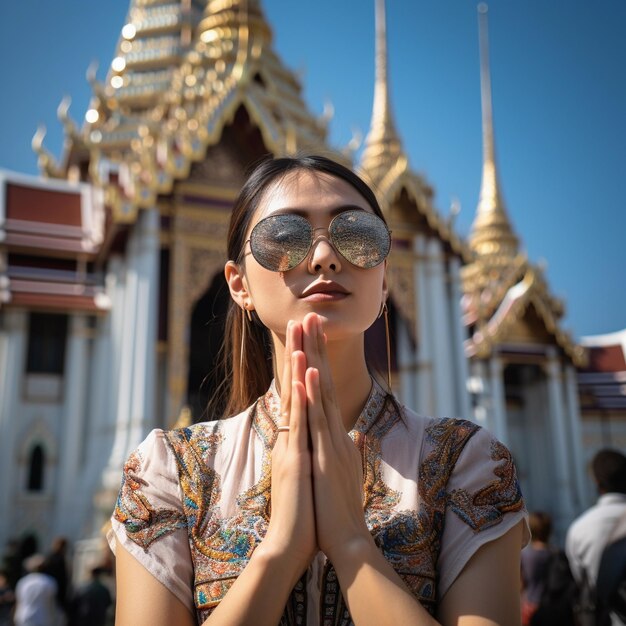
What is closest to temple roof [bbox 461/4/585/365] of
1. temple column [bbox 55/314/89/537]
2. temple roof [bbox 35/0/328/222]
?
temple roof [bbox 35/0/328/222]

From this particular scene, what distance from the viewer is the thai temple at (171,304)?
820 centimetres

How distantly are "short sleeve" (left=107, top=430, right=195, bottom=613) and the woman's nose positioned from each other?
1.05ft

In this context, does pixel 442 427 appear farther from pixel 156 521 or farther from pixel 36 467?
pixel 36 467

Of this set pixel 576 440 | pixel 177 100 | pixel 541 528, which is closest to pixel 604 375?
pixel 576 440

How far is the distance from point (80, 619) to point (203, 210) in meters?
5.41

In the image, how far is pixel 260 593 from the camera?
2.78 feet

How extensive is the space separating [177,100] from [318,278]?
34.8ft

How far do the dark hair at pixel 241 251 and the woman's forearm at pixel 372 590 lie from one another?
1.42 feet

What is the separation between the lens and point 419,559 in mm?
926

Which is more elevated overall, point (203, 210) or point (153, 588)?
point (203, 210)

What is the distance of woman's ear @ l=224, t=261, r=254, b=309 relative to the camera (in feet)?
3.84

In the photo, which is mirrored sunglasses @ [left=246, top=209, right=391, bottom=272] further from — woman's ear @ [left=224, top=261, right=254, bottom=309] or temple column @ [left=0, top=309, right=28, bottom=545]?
temple column @ [left=0, top=309, right=28, bottom=545]

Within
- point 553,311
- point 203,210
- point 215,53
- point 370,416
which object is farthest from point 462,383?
point 370,416

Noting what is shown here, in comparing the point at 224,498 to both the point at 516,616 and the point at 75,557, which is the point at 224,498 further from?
the point at 75,557
